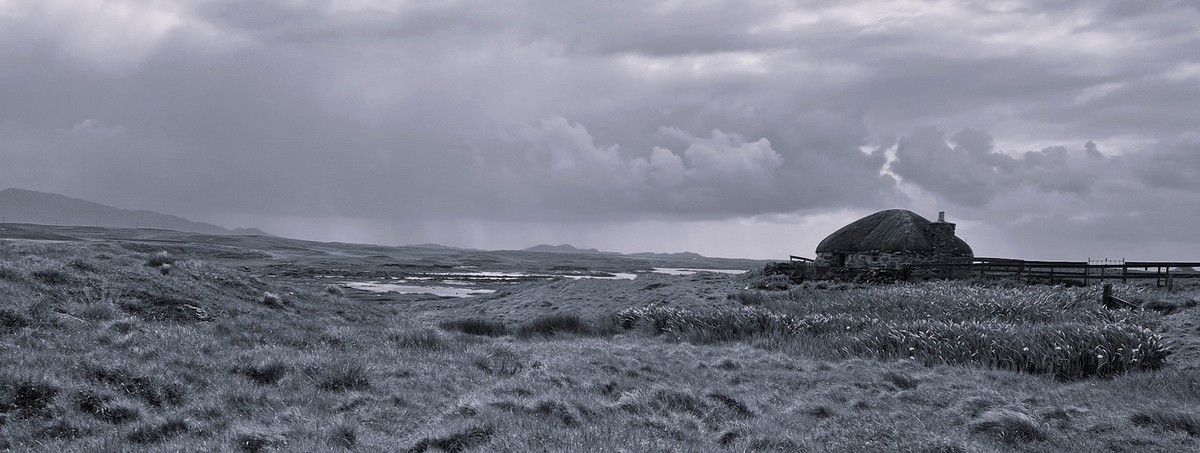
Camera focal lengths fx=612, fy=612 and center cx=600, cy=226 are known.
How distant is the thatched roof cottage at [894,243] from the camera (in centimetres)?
3950

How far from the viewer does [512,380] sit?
978cm

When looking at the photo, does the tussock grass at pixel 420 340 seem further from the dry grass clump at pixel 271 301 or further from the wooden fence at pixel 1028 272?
the wooden fence at pixel 1028 272

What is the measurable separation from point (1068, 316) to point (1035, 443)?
13.8 m

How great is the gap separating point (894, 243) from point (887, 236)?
1209 millimetres

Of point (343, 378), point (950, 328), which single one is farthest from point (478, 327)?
point (950, 328)

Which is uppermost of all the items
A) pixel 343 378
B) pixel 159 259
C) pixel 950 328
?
pixel 159 259

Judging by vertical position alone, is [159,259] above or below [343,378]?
above

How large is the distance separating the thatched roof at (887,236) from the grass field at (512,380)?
71.3 ft

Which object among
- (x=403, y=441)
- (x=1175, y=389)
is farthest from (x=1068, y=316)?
(x=403, y=441)

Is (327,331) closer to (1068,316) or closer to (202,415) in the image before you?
(202,415)

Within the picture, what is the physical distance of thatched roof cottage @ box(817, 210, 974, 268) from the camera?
130 ft

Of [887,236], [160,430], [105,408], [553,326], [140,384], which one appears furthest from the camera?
[887,236]

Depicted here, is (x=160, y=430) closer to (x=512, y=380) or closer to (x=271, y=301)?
(x=512, y=380)

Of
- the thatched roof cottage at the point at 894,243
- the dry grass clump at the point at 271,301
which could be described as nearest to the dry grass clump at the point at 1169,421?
the dry grass clump at the point at 271,301
